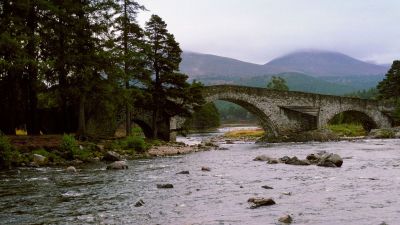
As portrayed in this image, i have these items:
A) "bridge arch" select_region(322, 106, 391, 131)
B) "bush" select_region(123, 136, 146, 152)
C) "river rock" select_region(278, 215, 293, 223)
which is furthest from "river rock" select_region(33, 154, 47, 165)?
"bridge arch" select_region(322, 106, 391, 131)

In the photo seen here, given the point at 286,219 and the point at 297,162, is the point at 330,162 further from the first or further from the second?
the point at 286,219

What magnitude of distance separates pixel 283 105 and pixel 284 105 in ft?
0.46

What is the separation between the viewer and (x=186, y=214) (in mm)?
9453

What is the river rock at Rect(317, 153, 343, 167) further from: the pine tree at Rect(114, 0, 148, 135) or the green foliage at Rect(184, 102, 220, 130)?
the green foliage at Rect(184, 102, 220, 130)

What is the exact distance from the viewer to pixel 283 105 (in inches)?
2082

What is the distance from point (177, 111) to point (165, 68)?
3573 millimetres

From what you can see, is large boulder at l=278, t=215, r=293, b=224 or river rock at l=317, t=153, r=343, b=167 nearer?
large boulder at l=278, t=215, r=293, b=224

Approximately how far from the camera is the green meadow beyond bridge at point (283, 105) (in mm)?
49094

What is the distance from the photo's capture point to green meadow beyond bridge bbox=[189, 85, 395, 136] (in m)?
49.1

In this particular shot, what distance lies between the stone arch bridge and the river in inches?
1195

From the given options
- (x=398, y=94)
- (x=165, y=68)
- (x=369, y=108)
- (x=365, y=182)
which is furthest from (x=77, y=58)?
(x=398, y=94)

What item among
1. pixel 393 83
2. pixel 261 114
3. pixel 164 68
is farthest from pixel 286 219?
pixel 393 83

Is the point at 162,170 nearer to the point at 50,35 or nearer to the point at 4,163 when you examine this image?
the point at 4,163

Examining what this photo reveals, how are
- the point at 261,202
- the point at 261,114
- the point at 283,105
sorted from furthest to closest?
the point at 283,105 < the point at 261,114 < the point at 261,202
